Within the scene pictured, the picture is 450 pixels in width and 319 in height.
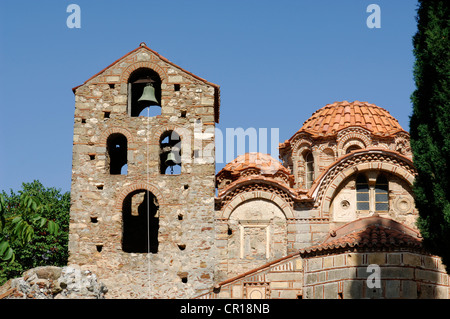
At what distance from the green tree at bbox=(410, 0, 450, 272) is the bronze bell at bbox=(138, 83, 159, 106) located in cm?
806

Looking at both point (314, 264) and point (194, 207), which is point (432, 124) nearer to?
point (314, 264)

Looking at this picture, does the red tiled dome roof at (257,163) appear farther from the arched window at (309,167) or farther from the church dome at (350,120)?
the church dome at (350,120)

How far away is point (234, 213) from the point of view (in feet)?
64.5

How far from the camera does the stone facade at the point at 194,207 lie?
18.2 meters

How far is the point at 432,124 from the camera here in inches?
509

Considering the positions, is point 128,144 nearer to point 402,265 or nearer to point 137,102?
point 137,102

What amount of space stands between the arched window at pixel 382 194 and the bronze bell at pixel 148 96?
6.56m

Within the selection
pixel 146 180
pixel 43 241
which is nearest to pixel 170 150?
pixel 146 180

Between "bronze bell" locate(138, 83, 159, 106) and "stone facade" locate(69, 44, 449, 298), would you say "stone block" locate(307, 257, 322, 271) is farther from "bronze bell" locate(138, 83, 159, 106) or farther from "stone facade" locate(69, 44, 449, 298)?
"bronze bell" locate(138, 83, 159, 106)

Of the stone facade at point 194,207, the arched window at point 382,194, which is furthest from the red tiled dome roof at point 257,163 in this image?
the arched window at point 382,194

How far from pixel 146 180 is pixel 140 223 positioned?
1.76 metres

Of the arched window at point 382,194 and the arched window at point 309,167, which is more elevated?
the arched window at point 309,167
